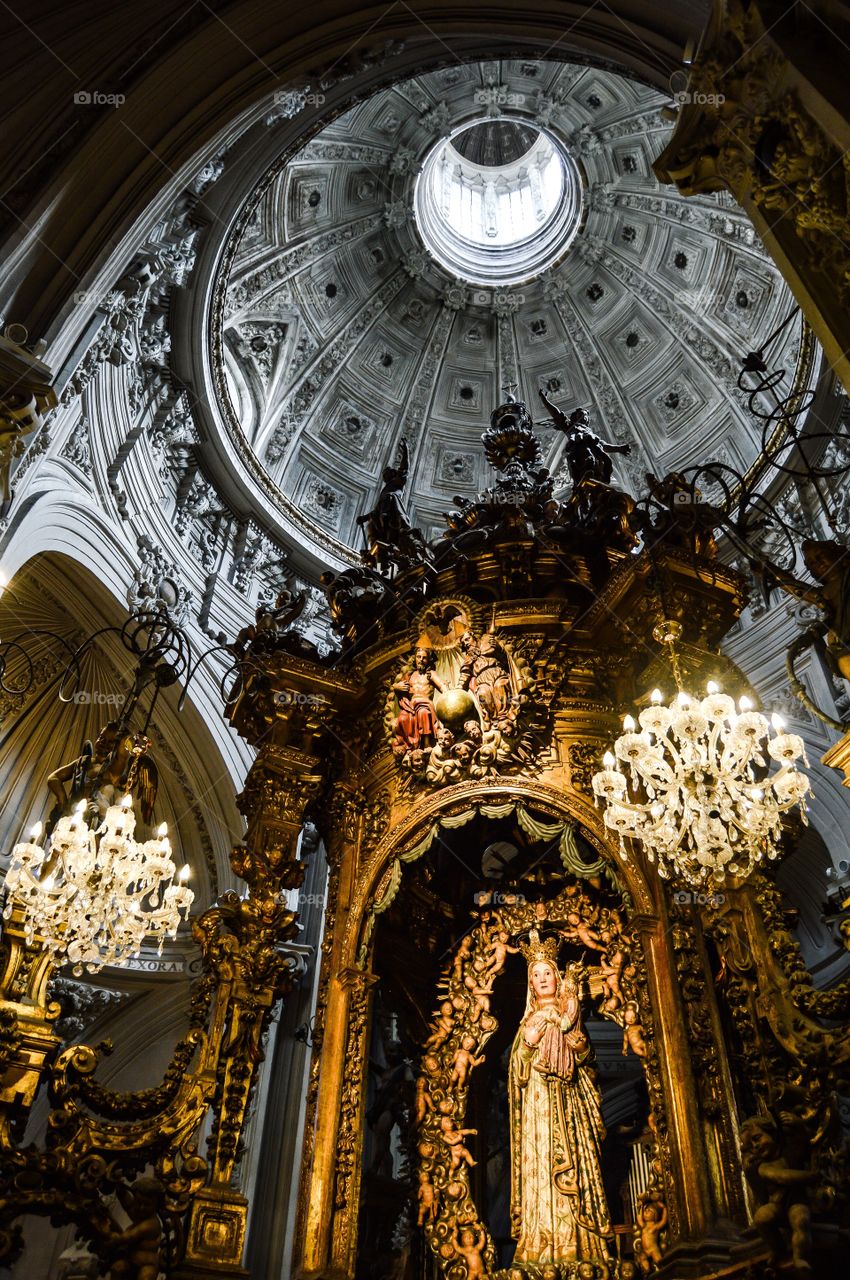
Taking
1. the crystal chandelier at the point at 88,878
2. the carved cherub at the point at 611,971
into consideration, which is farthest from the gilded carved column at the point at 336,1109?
the crystal chandelier at the point at 88,878

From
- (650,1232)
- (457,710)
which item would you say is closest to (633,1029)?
(650,1232)

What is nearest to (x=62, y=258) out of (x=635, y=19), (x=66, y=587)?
(x=66, y=587)

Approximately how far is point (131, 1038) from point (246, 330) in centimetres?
1062

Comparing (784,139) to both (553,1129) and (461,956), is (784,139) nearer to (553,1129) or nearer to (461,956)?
(461,956)

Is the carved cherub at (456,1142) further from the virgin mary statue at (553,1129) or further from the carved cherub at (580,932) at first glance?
the carved cherub at (580,932)

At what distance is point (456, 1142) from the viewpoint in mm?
5613

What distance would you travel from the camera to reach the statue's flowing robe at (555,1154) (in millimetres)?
5062

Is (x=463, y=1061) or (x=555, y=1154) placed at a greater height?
(x=463, y=1061)

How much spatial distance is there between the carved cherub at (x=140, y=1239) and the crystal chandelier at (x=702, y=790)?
307 cm

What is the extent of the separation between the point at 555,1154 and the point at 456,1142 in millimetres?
621

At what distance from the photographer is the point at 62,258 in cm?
810

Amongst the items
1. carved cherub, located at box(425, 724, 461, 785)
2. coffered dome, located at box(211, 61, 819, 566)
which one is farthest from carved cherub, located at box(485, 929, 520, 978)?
coffered dome, located at box(211, 61, 819, 566)

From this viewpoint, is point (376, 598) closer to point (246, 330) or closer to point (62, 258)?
point (62, 258)

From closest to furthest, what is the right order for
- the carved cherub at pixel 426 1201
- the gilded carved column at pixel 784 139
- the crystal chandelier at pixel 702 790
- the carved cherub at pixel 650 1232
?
1. the gilded carved column at pixel 784 139
2. the carved cherub at pixel 650 1232
3. the crystal chandelier at pixel 702 790
4. the carved cherub at pixel 426 1201
